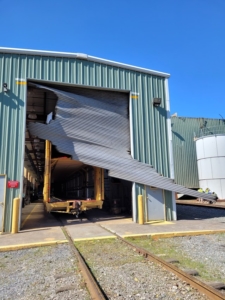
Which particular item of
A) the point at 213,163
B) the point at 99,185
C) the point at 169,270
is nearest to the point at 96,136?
the point at 99,185

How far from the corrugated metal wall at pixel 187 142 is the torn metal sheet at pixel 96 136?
54.2 feet

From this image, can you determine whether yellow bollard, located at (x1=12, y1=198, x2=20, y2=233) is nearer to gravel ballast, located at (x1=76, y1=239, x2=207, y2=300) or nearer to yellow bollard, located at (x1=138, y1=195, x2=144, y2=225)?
gravel ballast, located at (x1=76, y1=239, x2=207, y2=300)

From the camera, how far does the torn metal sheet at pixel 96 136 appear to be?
9609 millimetres

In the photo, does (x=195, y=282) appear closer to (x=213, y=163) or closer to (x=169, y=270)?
(x=169, y=270)

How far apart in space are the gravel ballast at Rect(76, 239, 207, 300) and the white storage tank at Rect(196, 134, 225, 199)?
1831 cm

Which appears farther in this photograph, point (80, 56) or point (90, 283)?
point (80, 56)

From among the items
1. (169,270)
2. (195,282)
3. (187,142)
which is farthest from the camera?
(187,142)

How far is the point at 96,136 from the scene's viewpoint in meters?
10.2

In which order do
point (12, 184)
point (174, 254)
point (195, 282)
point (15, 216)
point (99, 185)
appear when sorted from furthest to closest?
point (99, 185), point (12, 184), point (15, 216), point (174, 254), point (195, 282)

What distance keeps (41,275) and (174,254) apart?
9.42ft

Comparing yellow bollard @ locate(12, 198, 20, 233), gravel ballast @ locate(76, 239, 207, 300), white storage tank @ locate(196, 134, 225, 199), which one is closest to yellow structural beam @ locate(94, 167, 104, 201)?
yellow bollard @ locate(12, 198, 20, 233)

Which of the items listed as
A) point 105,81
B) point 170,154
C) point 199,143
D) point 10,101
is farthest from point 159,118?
point 199,143

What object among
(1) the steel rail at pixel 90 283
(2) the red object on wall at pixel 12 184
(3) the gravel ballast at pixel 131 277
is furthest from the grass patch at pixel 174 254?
(2) the red object on wall at pixel 12 184

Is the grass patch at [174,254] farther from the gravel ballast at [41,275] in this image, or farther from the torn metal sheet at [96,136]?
the torn metal sheet at [96,136]
